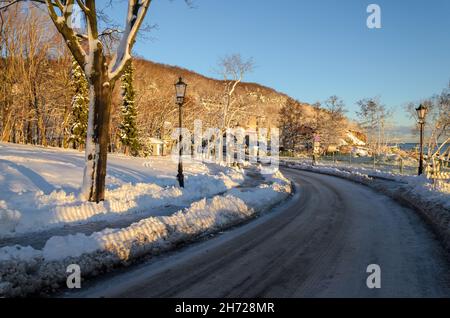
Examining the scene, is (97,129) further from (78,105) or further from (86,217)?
(78,105)

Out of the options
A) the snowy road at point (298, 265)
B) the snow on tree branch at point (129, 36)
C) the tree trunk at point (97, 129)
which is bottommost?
the snowy road at point (298, 265)

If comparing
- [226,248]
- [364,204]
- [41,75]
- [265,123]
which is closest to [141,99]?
[41,75]

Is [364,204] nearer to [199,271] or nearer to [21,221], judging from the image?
[199,271]

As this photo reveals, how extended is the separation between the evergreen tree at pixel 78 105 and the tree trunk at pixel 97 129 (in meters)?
34.9

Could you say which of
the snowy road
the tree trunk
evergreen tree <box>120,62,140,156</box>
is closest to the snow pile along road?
the snowy road

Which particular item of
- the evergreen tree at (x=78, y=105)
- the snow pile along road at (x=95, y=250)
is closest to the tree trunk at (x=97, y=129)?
the snow pile along road at (x=95, y=250)

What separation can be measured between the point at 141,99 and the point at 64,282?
54.8m

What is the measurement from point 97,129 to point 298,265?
22.6ft

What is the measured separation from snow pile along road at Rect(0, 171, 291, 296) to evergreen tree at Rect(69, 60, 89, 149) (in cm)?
3787

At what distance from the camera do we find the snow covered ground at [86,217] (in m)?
4.96

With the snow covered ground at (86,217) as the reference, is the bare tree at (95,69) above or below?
above

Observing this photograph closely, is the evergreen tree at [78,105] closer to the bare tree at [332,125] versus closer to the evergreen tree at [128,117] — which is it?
the evergreen tree at [128,117]

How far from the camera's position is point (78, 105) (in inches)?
1677

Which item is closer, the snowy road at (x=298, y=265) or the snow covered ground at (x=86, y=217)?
the snowy road at (x=298, y=265)
